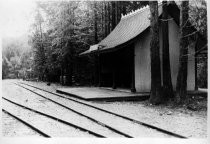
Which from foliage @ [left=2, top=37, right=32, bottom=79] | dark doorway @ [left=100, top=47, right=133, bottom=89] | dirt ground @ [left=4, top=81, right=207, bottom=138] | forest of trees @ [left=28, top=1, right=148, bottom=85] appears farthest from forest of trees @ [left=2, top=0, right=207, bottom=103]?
dirt ground @ [left=4, top=81, right=207, bottom=138]

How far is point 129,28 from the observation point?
16.4 m

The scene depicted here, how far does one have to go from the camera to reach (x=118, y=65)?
54.3 ft

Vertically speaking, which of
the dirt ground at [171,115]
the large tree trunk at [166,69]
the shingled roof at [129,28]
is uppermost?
the shingled roof at [129,28]

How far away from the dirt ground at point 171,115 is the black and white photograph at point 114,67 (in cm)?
3

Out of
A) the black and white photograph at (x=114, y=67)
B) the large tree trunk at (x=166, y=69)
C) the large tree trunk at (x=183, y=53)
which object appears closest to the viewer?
the black and white photograph at (x=114, y=67)

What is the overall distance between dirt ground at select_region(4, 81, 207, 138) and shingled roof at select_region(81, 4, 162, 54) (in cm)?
396

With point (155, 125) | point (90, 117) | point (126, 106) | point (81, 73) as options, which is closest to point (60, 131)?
point (90, 117)

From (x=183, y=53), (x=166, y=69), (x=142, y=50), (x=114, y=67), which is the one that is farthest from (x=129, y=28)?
(x=183, y=53)

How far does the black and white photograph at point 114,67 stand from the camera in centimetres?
764

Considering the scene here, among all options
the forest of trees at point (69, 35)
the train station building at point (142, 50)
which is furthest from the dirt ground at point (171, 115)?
the forest of trees at point (69, 35)

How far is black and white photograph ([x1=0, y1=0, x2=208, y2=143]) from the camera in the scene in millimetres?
7641

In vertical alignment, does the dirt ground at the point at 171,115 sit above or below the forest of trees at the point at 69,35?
below

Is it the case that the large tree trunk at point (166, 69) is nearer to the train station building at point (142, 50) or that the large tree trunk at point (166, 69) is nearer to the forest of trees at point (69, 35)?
the train station building at point (142, 50)

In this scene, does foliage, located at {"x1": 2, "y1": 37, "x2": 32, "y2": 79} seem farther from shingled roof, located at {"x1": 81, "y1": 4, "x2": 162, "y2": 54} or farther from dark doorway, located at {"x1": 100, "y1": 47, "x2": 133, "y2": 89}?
dark doorway, located at {"x1": 100, "y1": 47, "x2": 133, "y2": 89}
